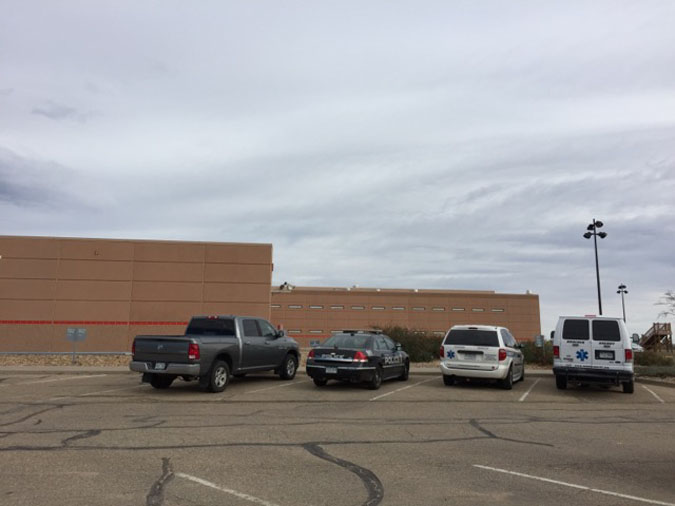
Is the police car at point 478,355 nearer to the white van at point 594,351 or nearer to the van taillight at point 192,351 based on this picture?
the white van at point 594,351

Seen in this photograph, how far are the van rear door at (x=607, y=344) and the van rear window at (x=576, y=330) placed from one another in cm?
20

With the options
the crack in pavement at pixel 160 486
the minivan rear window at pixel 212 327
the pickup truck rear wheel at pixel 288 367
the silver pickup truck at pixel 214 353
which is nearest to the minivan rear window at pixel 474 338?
the pickup truck rear wheel at pixel 288 367

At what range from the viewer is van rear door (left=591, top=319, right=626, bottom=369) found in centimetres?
1502

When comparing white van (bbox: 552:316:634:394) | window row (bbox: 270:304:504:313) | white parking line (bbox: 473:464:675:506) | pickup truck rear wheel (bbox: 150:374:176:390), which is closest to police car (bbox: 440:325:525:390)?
white van (bbox: 552:316:634:394)

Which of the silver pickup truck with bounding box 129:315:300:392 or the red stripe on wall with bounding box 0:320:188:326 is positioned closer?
the silver pickup truck with bounding box 129:315:300:392

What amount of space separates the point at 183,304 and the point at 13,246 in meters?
8.81

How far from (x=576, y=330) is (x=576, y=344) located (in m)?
0.40

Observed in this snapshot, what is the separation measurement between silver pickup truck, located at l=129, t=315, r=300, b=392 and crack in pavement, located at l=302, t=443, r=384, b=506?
19.7 ft

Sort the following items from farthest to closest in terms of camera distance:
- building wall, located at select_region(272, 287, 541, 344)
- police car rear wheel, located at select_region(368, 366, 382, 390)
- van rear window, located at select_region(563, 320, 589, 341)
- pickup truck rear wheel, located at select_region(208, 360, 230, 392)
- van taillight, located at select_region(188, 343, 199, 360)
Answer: building wall, located at select_region(272, 287, 541, 344)
van rear window, located at select_region(563, 320, 589, 341)
police car rear wheel, located at select_region(368, 366, 382, 390)
pickup truck rear wheel, located at select_region(208, 360, 230, 392)
van taillight, located at select_region(188, 343, 199, 360)

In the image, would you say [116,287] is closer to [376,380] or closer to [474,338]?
[376,380]

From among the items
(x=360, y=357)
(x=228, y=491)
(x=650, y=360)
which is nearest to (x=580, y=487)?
(x=228, y=491)

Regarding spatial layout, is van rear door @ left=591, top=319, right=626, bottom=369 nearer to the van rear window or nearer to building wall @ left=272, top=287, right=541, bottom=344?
the van rear window

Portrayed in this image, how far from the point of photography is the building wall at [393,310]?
63.8m

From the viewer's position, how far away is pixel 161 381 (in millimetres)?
14688
